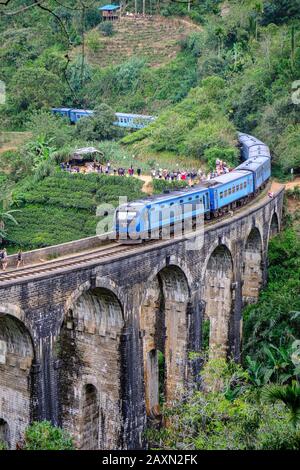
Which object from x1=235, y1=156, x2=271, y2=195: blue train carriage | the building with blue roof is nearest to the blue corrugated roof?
the building with blue roof

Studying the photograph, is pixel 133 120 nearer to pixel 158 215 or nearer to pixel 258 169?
pixel 258 169

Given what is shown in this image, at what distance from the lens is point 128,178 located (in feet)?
173

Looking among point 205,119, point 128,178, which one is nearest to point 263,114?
point 205,119

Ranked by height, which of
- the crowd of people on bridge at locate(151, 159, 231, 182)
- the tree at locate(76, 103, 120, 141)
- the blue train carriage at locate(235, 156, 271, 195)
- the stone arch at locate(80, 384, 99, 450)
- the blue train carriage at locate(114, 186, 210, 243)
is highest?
the tree at locate(76, 103, 120, 141)

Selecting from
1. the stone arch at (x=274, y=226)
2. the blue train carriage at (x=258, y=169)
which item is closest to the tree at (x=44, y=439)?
the blue train carriage at (x=258, y=169)

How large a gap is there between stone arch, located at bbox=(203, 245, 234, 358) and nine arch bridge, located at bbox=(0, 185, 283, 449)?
5cm

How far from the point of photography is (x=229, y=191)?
36750mm

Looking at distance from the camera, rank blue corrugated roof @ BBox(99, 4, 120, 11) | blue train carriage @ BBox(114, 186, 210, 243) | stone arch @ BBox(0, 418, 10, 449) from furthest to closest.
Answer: blue corrugated roof @ BBox(99, 4, 120, 11) < blue train carriage @ BBox(114, 186, 210, 243) < stone arch @ BBox(0, 418, 10, 449)

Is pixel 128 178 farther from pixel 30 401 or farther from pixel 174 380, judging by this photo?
pixel 30 401

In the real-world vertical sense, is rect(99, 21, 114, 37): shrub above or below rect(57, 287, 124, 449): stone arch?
above

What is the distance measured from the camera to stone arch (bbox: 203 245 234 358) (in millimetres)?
34781

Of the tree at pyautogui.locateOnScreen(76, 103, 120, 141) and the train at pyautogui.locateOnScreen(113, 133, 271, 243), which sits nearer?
the train at pyautogui.locateOnScreen(113, 133, 271, 243)

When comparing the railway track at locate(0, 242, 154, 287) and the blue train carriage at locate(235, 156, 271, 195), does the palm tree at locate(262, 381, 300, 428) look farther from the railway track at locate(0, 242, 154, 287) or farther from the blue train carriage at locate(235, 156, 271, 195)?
the blue train carriage at locate(235, 156, 271, 195)

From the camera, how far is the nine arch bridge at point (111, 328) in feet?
72.9
